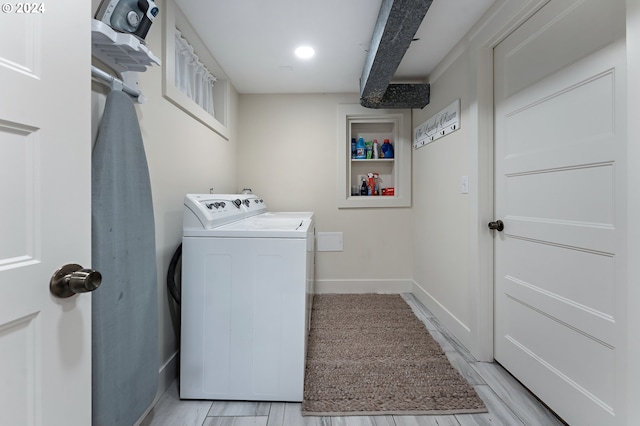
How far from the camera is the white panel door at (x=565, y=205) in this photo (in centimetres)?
102

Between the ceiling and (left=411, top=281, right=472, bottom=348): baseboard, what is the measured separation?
6.71ft

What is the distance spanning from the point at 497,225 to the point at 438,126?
3.36 feet

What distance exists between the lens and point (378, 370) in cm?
159

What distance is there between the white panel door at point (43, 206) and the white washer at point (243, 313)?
652 mm

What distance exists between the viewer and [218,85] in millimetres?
2473

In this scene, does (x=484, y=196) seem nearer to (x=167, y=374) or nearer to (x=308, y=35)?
(x=308, y=35)

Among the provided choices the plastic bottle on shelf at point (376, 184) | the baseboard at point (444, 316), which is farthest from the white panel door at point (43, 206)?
the plastic bottle on shelf at point (376, 184)

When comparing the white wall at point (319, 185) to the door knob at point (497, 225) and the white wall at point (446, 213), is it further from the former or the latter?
the door knob at point (497, 225)

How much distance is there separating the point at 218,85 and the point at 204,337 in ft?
7.08

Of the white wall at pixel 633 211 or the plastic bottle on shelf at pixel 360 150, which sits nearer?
the white wall at pixel 633 211

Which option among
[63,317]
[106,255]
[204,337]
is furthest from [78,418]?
[204,337]

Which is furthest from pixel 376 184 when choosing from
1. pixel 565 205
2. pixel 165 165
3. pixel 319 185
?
pixel 165 165

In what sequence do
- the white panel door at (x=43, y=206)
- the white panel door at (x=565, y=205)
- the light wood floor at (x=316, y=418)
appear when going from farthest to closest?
the light wood floor at (x=316, y=418) < the white panel door at (x=565, y=205) < the white panel door at (x=43, y=206)

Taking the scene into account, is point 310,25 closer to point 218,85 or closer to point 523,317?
point 218,85
